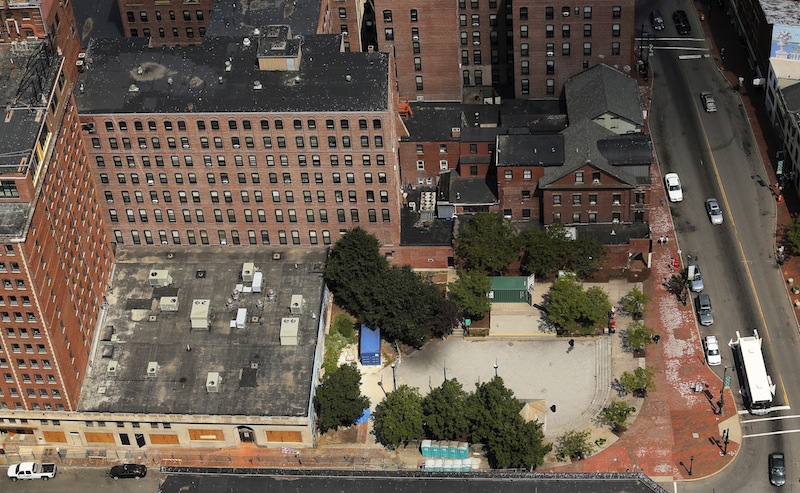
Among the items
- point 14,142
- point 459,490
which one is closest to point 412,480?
point 459,490

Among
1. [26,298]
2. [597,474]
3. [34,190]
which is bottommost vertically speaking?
[597,474]

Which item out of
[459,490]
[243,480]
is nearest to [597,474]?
[459,490]

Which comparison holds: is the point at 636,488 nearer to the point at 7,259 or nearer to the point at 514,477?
the point at 514,477

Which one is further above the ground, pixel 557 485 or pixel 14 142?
pixel 14 142

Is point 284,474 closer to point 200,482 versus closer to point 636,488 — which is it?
point 200,482

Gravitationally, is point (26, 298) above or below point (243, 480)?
above

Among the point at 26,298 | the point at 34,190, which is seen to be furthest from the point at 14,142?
the point at 26,298

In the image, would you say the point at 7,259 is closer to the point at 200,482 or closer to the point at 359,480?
the point at 200,482
